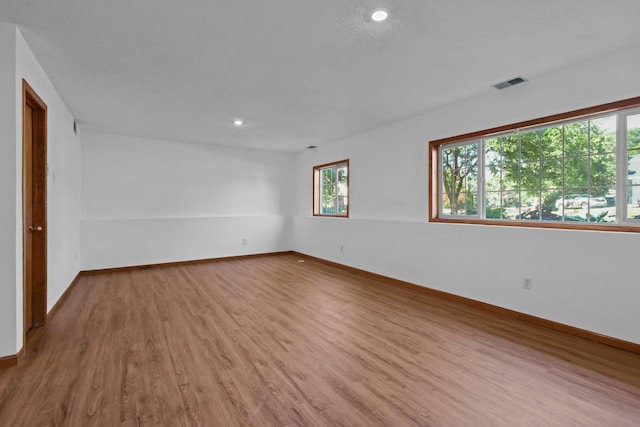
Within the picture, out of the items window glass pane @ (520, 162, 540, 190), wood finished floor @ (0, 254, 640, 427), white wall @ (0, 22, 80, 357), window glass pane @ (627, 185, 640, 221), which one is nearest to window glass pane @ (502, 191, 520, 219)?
window glass pane @ (520, 162, 540, 190)

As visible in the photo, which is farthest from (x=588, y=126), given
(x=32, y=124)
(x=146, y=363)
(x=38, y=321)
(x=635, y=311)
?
(x=38, y=321)

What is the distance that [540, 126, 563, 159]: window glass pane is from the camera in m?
3.04

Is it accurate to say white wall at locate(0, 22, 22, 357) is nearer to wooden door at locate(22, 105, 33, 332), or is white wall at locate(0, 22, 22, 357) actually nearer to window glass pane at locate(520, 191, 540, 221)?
wooden door at locate(22, 105, 33, 332)

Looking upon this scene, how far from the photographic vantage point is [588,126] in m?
2.84

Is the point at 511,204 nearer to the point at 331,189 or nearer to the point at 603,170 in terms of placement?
the point at 603,170

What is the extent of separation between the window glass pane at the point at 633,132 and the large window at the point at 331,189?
376 centimetres

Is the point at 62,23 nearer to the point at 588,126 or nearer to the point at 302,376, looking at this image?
the point at 302,376

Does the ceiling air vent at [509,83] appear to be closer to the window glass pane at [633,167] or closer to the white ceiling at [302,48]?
the white ceiling at [302,48]

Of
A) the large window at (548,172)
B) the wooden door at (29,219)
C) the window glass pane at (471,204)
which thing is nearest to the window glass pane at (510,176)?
the large window at (548,172)

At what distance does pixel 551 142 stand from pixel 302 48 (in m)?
2.59

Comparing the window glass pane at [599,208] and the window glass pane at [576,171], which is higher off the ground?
the window glass pane at [576,171]

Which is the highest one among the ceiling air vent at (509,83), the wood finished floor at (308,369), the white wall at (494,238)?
the ceiling air vent at (509,83)

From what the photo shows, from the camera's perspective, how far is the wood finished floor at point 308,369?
1.71 meters

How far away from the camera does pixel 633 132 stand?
2.58 metres
